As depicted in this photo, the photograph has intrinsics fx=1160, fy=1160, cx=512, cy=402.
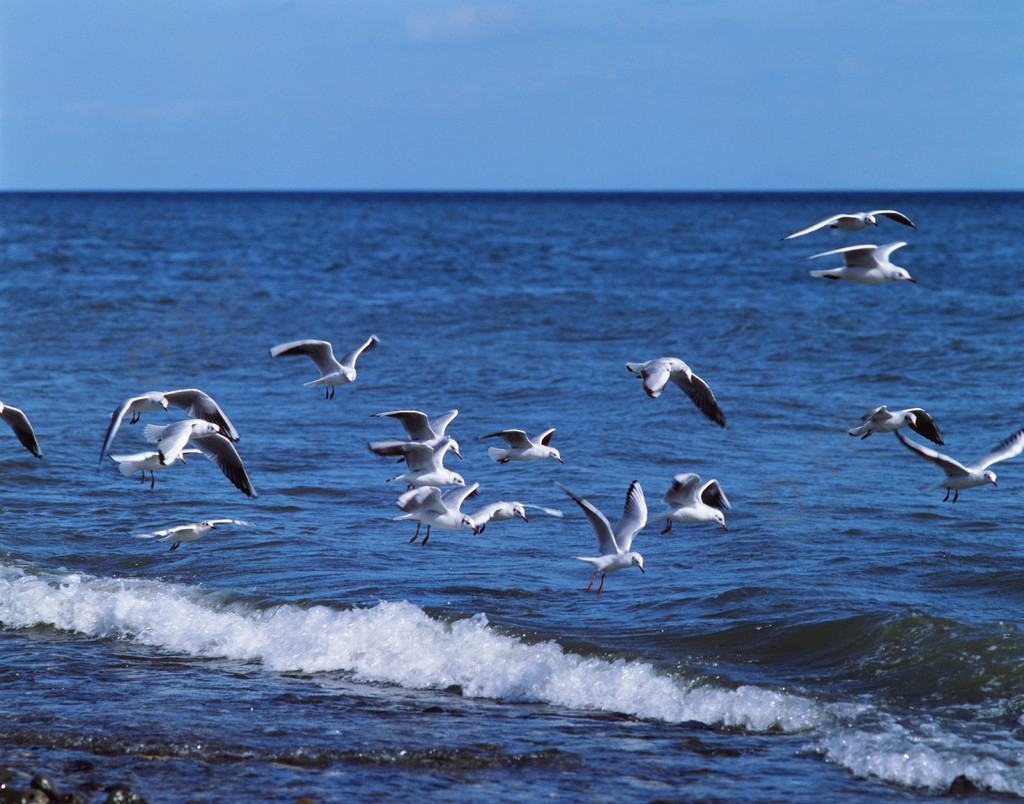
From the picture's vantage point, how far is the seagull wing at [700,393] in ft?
35.0

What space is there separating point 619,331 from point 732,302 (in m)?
5.51

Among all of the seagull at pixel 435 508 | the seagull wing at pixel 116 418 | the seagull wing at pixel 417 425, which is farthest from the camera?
the seagull wing at pixel 417 425

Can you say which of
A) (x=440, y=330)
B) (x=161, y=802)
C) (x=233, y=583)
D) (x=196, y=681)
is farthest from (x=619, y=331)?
(x=161, y=802)

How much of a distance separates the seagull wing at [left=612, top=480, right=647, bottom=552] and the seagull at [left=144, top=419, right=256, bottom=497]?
316 cm

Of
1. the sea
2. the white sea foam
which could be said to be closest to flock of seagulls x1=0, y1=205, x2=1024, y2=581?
the white sea foam

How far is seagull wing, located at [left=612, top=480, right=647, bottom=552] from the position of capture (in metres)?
9.70

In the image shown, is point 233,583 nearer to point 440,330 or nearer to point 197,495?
point 197,495

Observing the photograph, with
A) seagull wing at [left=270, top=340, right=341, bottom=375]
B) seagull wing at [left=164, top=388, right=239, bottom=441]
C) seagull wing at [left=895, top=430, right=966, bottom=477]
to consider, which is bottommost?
seagull wing at [left=164, top=388, right=239, bottom=441]

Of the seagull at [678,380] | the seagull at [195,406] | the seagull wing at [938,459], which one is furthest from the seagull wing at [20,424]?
the seagull wing at [938,459]

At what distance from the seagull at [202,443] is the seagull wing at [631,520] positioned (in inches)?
125

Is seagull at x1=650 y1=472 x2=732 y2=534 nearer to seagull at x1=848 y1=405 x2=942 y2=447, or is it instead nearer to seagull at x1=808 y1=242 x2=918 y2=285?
seagull at x1=848 y1=405 x2=942 y2=447

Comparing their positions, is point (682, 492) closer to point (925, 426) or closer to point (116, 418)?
point (925, 426)

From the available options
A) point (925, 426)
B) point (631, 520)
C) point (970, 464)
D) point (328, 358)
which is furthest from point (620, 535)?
point (328, 358)

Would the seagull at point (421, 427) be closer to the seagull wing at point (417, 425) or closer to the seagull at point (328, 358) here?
the seagull wing at point (417, 425)
